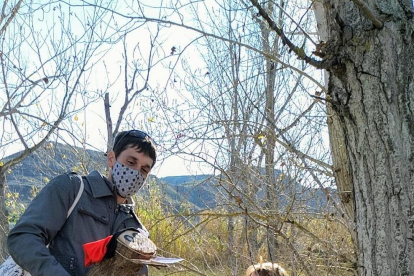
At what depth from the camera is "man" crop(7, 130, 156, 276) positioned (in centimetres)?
188

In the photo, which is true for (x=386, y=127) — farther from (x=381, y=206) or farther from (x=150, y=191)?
(x=150, y=191)

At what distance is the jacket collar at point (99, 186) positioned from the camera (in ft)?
7.14

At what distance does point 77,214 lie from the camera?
2.08m

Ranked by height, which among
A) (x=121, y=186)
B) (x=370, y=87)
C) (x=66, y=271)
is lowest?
(x=66, y=271)

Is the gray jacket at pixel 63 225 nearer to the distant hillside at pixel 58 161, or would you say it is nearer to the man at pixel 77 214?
the man at pixel 77 214

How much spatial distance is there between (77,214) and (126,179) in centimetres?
34

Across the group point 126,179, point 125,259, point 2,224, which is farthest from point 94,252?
point 2,224

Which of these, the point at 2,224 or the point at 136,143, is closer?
the point at 136,143

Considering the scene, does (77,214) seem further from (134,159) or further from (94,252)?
(134,159)

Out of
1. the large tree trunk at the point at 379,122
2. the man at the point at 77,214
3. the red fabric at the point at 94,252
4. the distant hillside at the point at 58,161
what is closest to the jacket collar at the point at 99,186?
the man at the point at 77,214

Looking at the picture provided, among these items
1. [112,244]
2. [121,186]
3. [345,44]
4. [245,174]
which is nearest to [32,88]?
[245,174]

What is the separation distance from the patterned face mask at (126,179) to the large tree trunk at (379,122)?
98cm

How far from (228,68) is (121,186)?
415 centimetres

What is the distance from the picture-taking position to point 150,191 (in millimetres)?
7527
